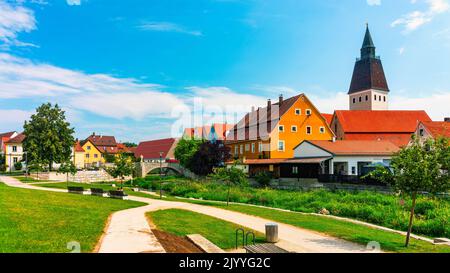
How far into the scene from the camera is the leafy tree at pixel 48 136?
5428cm

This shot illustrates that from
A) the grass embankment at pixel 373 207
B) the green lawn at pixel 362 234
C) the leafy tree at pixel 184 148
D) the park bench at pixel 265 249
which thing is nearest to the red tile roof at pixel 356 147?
the grass embankment at pixel 373 207

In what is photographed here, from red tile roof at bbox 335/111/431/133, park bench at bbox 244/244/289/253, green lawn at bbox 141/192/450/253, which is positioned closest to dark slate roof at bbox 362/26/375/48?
red tile roof at bbox 335/111/431/133

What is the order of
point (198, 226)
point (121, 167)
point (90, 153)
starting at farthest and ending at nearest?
1. point (90, 153)
2. point (121, 167)
3. point (198, 226)

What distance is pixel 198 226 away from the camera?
15.5 m

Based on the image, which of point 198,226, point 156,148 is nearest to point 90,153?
point 156,148

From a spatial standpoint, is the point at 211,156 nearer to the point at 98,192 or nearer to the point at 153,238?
the point at 98,192

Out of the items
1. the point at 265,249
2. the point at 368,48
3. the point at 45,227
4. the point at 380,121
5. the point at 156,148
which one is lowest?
the point at 265,249

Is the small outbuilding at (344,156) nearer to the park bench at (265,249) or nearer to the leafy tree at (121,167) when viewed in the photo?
the leafy tree at (121,167)

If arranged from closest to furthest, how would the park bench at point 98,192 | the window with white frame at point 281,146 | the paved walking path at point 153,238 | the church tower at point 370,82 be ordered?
the paved walking path at point 153,238 < the park bench at point 98,192 < the window with white frame at point 281,146 < the church tower at point 370,82

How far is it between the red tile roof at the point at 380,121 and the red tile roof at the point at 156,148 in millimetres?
44325

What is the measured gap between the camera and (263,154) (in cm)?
5450

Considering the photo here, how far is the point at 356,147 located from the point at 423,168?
3133 cm

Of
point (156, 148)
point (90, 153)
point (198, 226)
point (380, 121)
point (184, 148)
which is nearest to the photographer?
point (198, 226)
